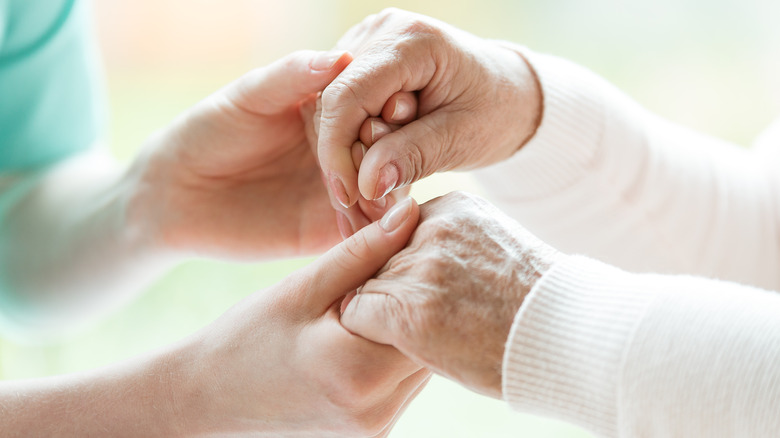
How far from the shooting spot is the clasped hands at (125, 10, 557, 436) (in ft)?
2.43

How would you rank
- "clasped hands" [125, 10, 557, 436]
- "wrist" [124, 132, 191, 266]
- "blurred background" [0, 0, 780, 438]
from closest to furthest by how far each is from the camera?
"clasped hands" [125, 10, 557, 436], "wrist" [124, 132, 191, 266], "blurred background" [0, 0, 780, 438]

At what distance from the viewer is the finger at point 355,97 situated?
2.78ft

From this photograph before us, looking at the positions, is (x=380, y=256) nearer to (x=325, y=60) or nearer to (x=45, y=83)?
(x=325, y=60)

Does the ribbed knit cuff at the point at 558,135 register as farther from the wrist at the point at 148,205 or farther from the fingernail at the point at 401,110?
the wrist at the point at 148,205

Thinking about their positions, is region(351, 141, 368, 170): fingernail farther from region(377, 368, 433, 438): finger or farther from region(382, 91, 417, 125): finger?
region(377, 368, 433, 438): finger

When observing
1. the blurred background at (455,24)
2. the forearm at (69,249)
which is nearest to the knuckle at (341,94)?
the forearm at (69,249)

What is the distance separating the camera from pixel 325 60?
0.95 m

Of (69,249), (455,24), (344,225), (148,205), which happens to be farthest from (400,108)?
(455,24)

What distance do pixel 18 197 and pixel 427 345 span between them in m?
0.98

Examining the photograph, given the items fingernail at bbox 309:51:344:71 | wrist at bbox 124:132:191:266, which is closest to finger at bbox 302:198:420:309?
fingernail at bbox 309:51:344:71

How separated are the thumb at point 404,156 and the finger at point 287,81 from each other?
0.15 m

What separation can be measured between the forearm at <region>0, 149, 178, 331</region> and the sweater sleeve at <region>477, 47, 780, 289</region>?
0.64 metres

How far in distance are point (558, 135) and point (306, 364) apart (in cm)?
53

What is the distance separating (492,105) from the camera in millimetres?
958
